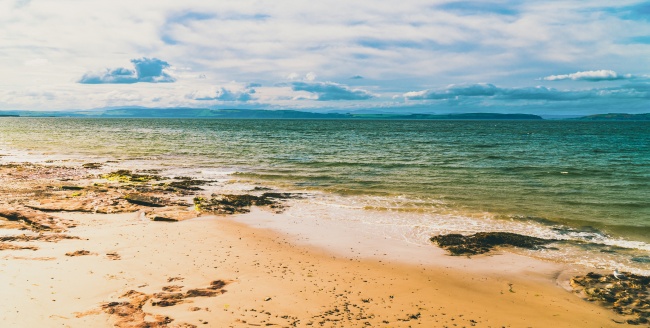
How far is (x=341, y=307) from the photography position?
9.75 m

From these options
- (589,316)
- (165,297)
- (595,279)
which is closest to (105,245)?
(165,297)

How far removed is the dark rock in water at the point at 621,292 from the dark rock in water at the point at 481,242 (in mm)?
3265

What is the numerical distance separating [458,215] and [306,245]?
28.5ft

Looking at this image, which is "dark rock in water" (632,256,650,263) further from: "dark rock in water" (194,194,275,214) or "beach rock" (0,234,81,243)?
"beach rock" (0,234,81,243)

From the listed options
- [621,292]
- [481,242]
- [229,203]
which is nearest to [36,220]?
[229,203]

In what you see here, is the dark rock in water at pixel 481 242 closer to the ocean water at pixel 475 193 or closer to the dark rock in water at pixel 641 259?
the ocean water at pixel 475 193

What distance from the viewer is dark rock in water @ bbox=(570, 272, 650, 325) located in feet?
33.4

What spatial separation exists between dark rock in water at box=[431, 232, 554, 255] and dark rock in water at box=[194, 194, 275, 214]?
371 inches

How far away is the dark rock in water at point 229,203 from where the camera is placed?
20.2 m

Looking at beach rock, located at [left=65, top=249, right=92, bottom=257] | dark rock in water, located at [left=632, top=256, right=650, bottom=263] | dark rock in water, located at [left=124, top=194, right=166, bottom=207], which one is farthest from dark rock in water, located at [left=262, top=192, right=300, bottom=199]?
dark rock in water, located at [left=632, top=256, right=650, bottom=263]

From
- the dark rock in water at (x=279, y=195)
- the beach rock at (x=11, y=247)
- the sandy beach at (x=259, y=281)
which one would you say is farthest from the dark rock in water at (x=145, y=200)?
the beach rock at (x=11, y=247)

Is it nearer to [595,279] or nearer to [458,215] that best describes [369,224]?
[458,215]

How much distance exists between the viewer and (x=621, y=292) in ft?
36.7

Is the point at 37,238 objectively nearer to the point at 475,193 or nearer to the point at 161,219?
the point at 161,219
